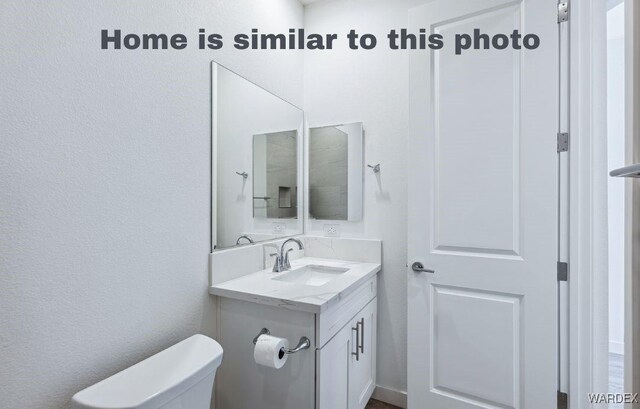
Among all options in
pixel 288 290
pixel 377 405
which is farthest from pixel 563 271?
pixel 377 405

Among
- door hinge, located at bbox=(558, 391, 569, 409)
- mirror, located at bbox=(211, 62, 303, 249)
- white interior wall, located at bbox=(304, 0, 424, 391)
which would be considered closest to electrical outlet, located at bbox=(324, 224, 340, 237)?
white interior wall, located at bbox=(304, 0, 424, 391)

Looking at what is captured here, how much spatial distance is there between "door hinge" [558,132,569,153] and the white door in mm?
28

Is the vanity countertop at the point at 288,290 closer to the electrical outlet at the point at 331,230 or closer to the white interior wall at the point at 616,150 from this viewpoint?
the electrical outlet at the point at 331,230

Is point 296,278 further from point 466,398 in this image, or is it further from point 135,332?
point 466,398

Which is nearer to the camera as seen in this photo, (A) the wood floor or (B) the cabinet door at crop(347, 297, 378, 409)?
(B) the cabinet door at crop(347, 297, 378, 409)

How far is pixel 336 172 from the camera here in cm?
212

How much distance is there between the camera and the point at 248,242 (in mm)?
1711

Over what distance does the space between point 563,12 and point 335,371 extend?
6.16 feet

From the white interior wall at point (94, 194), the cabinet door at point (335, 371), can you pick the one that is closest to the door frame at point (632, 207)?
the cabinet door at point (335, 371)

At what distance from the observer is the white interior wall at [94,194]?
2.76 feet

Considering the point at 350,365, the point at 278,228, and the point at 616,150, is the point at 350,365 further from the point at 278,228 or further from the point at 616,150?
the point at 616,150

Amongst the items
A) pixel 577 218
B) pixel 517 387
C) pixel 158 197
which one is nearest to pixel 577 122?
pixel 577 218

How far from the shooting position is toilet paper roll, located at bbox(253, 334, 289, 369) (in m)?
1.17

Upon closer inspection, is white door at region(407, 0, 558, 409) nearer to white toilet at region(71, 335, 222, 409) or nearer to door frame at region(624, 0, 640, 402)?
door frame at region(624, 0, 640, 402)
